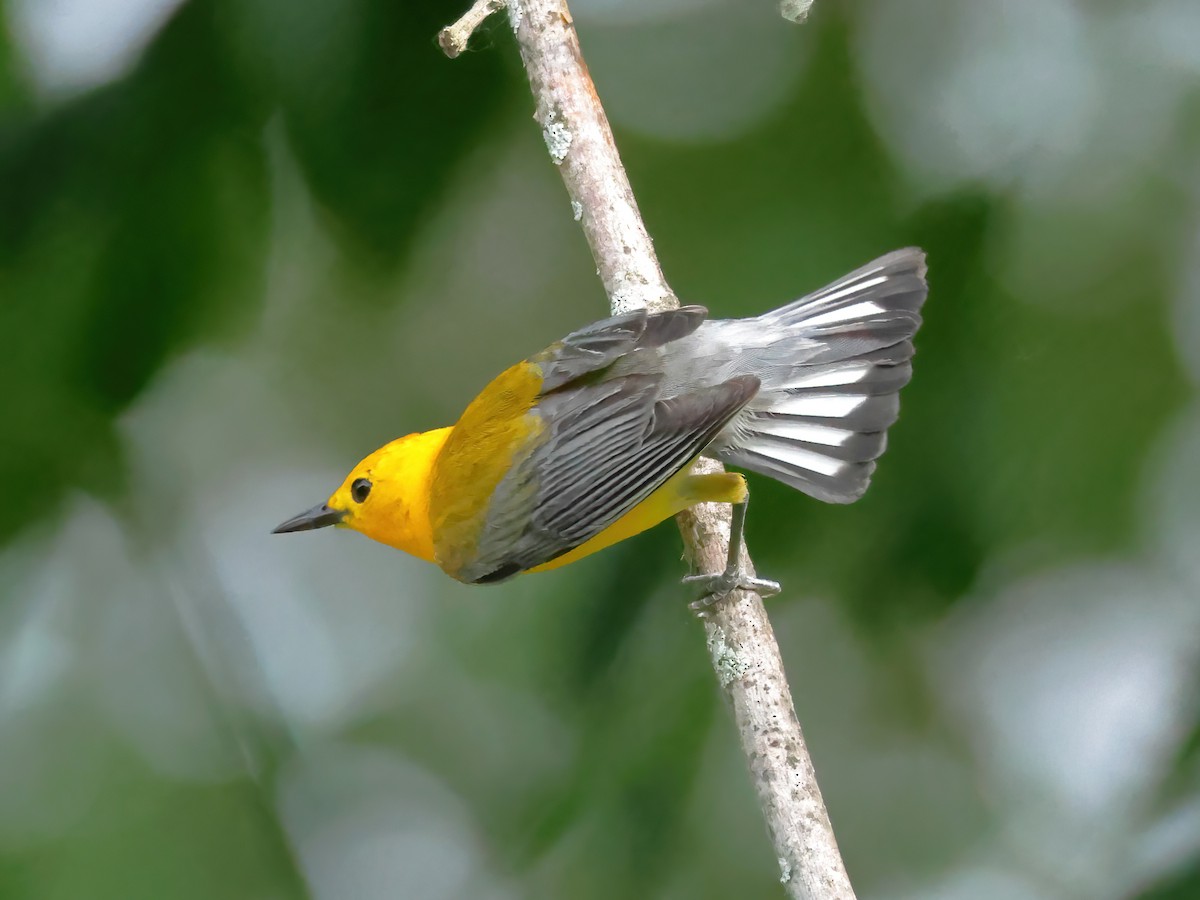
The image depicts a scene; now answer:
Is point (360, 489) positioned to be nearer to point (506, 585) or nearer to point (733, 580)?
point (506, 585)

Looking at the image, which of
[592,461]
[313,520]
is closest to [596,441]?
[592,461]

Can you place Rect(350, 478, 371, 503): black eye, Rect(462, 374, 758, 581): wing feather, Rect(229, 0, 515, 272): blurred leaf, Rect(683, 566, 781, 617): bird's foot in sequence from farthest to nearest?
Rect(229, 0, 515, 272): blurred leaf, Rect(350, 478, 371, 503): black eye, Rect(683, 566, 781, 617): bird's foot, Rect(462, 374, 758, 581): wing feather

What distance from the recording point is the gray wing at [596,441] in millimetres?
881

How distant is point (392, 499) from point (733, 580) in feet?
1.16

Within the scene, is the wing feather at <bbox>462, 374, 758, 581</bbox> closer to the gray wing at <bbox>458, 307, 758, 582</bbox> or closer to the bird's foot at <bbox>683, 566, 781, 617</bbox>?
the gray wing at <bbox>458, 307, 758, 582</bbox>

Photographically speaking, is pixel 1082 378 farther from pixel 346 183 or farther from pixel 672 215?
pixel 346 183

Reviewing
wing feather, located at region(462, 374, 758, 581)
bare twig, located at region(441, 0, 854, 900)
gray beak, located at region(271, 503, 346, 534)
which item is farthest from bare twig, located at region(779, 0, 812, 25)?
gray beak, located at region(271, 503, 346, 534)

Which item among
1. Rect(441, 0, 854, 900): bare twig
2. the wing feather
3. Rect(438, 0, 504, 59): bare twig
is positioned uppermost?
Rect(438, 0, 504, 59): bare twig

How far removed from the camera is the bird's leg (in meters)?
0.98

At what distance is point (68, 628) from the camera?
4.39 feet

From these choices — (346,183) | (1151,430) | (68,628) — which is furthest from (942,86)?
(68,628)

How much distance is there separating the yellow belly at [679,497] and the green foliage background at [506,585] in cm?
25

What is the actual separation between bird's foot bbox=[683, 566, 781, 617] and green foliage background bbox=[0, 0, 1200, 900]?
219mm

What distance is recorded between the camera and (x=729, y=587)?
0.99 m
